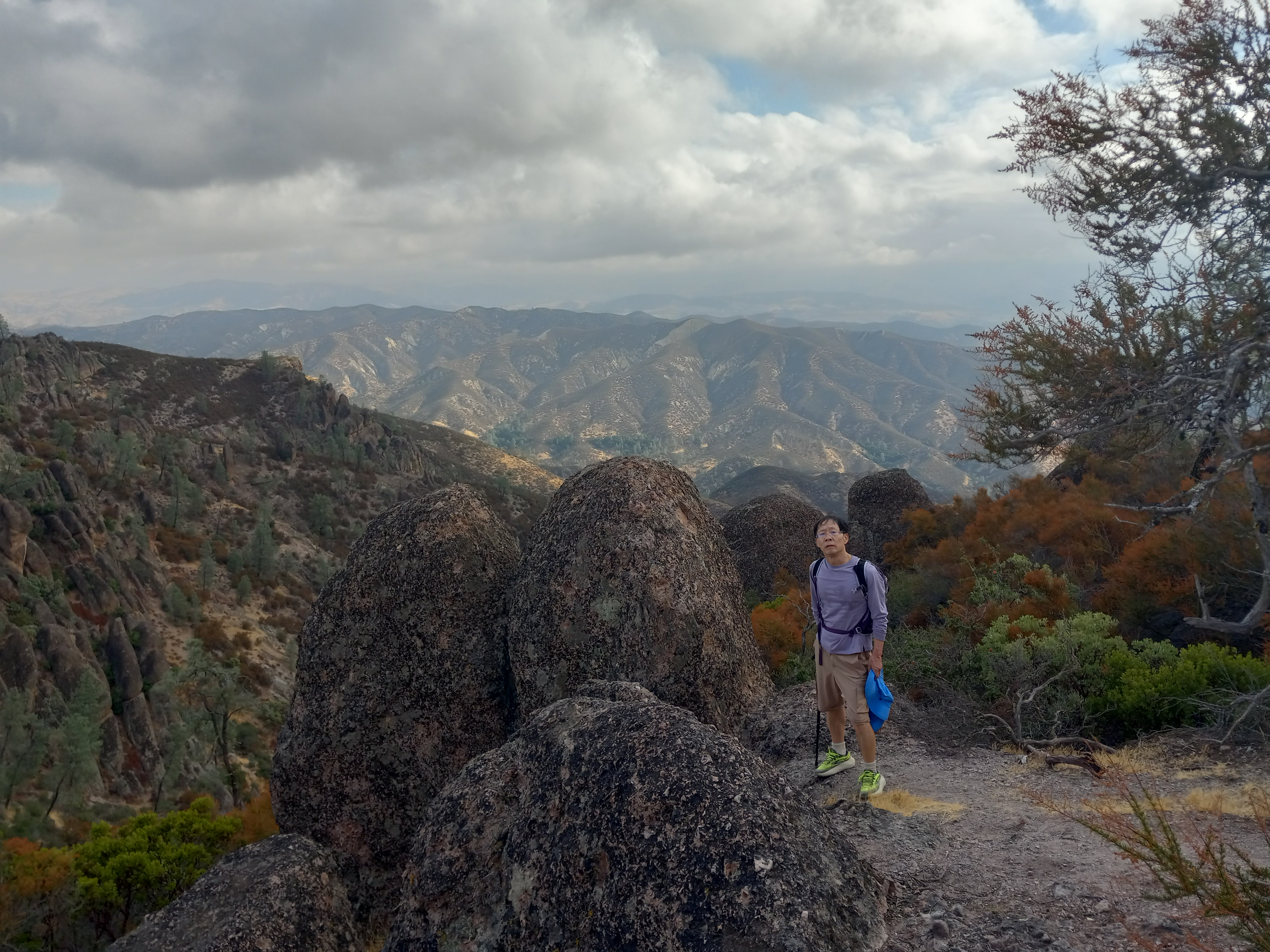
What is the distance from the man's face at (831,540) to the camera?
7.62m

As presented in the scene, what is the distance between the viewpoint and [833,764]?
27.3ft

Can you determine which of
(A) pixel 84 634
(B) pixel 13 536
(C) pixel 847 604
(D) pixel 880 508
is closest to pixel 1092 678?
(C) pixel 847 604

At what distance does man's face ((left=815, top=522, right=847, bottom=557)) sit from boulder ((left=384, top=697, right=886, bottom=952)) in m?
2.93

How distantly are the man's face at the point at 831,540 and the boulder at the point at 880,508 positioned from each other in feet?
71.0

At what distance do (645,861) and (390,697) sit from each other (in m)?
7.15

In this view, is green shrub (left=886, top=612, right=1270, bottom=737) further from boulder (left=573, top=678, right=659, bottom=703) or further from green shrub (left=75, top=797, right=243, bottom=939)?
green shrub (left=75, top=797, right=243, bottom=939)

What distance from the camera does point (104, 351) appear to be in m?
105

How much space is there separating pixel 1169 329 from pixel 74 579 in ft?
189

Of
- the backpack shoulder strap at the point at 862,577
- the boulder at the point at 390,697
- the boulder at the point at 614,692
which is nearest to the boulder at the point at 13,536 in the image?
the boulder at the point at 390,697

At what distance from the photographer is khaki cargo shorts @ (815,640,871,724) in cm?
773

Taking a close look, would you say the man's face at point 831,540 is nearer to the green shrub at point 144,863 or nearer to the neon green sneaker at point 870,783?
the neon green sneaker at point 870,783

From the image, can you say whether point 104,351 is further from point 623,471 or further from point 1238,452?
point 1238,452

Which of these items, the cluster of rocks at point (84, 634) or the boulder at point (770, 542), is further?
the cluster of rocks at point (84, 634)

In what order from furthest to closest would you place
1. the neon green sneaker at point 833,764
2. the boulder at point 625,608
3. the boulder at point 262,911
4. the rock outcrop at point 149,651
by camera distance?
1. the rock outcrop at point 149,651
2. the boulder at point 625,608
3. the boulder at point 262,911
4. the neon green sneaker at point 833,764
